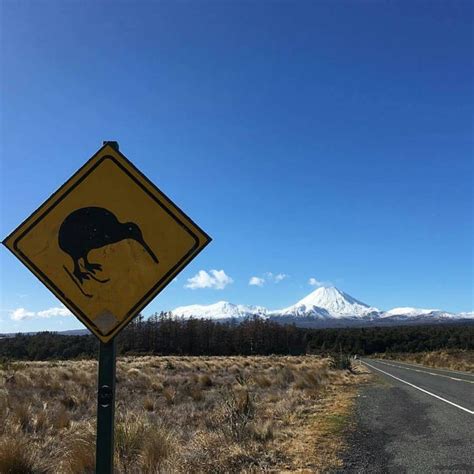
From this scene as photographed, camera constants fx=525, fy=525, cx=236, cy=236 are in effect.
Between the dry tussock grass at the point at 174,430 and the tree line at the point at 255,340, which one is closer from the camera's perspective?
the dry tussock grass at the point at 174,430

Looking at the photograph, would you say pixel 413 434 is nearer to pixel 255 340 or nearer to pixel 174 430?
pixel 174 430

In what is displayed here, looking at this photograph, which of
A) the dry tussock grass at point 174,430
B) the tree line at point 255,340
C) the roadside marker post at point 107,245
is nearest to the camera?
the roadside marker post at point 107,245

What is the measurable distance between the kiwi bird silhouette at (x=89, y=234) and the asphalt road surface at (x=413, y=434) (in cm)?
578

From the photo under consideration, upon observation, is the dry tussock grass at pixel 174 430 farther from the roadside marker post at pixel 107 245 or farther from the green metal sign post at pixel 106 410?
the roadside marker post at pixel 107 245

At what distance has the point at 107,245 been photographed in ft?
11.5

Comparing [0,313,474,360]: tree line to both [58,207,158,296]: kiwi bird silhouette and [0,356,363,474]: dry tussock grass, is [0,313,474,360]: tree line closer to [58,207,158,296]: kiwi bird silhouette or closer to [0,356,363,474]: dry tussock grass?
[0,356,363,474]: dry tussock grass

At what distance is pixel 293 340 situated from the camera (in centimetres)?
12681

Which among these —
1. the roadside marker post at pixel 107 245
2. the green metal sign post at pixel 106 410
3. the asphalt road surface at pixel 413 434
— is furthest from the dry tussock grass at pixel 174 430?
the roadside marker post at pixel 107 245

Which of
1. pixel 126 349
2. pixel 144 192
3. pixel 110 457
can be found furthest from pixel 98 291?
pixel 126 349

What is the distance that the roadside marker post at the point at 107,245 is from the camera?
11.2 feet

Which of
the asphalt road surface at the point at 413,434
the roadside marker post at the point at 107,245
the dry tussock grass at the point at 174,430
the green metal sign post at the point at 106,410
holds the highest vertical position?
the roadside marker post at the point at 107,245

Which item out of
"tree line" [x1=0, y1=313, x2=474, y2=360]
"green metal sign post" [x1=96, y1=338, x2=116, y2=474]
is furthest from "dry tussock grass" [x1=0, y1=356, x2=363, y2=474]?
"tree line" [x1=0, y1=313, x2=474, y2=360]

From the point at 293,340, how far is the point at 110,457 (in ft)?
415

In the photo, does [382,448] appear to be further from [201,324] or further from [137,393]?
[201,324]
